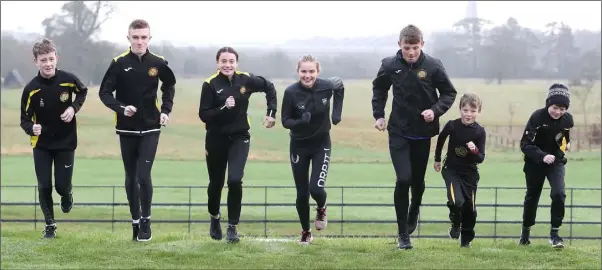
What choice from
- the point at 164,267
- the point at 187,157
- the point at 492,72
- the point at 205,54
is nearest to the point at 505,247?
the point at 164,267

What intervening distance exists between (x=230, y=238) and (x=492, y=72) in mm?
116815

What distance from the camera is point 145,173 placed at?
10.4 metres

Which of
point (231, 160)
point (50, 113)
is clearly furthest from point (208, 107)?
point (50, 113)

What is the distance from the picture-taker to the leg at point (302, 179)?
10.3m

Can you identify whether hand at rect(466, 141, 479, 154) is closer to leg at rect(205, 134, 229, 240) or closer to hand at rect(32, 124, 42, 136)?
leg at rect(205, 134, 229, 240)

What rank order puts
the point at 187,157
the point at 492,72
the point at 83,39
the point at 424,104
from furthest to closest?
the point at 492,72
the point at 83,39
the point at 187,157
the point at 424,104

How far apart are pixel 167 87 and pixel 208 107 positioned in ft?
1.96

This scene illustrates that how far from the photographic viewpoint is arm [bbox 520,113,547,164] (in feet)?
34.6

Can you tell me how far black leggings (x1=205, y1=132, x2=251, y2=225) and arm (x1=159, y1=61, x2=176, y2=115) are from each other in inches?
22.0

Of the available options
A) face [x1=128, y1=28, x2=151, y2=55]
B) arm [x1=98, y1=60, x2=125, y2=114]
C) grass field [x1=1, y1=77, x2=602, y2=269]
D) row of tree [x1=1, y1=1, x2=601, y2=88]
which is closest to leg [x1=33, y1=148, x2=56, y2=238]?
grass field [x1=1, y1=77, x2=602, y2=269]

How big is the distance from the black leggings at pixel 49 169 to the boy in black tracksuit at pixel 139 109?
2.59 feet

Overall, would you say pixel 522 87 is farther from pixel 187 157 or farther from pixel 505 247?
pixel 505 247

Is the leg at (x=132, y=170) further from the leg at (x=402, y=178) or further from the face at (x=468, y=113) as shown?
the face at (x=468, y=113)

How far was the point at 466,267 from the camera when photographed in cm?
938
